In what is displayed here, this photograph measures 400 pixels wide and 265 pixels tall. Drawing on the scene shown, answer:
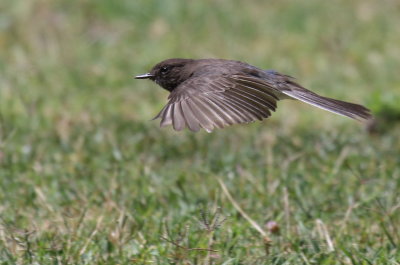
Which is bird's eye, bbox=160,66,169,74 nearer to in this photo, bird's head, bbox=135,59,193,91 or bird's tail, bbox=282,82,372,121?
bird's head, bbox=135,59,193,91

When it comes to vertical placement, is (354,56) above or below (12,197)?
above

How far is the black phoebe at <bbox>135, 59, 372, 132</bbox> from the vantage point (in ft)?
16.2

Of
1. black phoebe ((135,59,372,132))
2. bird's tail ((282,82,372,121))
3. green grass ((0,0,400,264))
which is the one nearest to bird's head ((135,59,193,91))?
black phoebe ((135,59,372,132))

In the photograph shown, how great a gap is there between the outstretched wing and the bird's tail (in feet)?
0.98

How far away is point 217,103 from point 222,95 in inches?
5.3

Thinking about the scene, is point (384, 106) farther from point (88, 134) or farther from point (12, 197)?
point (12, 197)

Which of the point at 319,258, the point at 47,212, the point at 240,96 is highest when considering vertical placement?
the point at 240,96

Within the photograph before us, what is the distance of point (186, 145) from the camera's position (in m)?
7.37

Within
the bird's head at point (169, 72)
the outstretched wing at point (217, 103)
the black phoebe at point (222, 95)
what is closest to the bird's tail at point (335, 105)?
the black phoebe at point (222, 95)

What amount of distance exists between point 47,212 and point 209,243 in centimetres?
143

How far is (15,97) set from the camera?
8508 millimetres

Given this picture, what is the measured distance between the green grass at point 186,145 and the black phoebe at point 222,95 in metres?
0.53

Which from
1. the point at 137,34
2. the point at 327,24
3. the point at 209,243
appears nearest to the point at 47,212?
the point at 209,243

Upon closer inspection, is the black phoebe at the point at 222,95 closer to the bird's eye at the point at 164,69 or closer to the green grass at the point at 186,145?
the bird's eye at the point at 164,69
